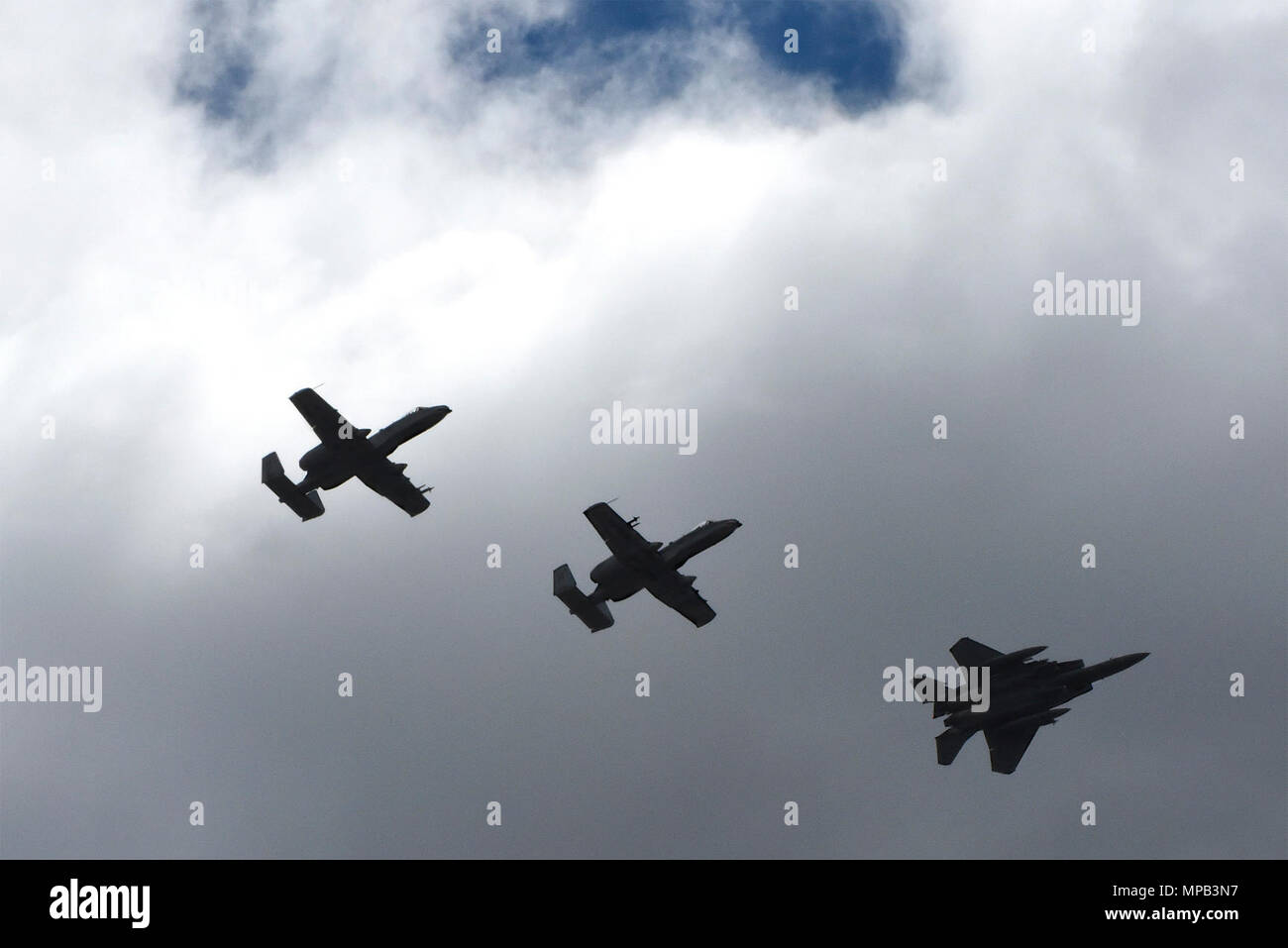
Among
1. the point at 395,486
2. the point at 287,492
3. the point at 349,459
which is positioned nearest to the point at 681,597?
the point at 395,486

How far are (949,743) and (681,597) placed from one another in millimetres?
24151

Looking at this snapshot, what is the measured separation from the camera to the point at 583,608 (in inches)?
3558

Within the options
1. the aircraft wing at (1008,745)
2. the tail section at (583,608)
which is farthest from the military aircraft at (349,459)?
the aircraft wing at (1008,745)

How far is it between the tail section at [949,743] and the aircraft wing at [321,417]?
45.9 metres

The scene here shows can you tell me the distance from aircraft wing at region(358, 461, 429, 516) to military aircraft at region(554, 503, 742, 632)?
13.7 m

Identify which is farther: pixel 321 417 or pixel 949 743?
pixel 949 743

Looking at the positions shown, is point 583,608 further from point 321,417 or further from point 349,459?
point 321,417

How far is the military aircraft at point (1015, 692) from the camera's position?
3519 inches

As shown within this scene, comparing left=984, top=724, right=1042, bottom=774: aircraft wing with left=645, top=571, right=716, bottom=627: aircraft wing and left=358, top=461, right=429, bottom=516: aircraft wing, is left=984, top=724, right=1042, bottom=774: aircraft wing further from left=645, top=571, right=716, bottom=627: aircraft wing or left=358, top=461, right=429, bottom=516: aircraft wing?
left=358, top=461, right=429, bottom=516: aircraft wing

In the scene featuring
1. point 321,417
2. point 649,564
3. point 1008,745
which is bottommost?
point 1008,745
